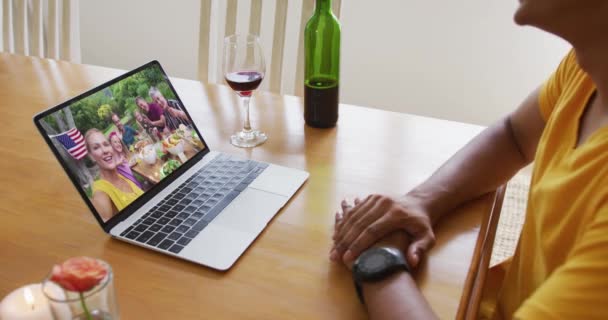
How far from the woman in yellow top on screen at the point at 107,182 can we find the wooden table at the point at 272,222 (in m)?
0.05

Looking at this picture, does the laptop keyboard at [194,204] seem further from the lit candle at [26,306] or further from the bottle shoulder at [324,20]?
the bottle shoulder at [324,20]

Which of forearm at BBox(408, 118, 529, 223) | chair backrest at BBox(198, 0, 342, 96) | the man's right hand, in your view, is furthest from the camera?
chair backrest at BBox(198, 0, 342, 96)

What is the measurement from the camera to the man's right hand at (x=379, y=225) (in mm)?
817

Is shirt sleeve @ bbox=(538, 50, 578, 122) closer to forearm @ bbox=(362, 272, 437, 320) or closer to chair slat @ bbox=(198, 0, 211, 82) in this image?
forearm @ bbox=(362, 272, 437, 320)

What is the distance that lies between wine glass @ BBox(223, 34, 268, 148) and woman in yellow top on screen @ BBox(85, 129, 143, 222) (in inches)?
11.6

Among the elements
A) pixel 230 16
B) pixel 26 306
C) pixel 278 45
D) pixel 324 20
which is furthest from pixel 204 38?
pixel 26 306

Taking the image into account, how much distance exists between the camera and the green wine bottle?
1178 millimetres

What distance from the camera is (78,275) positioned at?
22.4 inches

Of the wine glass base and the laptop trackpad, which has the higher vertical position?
the wine glass base

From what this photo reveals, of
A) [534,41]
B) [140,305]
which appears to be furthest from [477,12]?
[140,305]

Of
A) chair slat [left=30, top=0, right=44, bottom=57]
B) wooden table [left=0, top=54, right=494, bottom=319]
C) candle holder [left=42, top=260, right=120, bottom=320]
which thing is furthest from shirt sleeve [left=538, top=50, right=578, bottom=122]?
chair slat [left=30, top=0, right=44, bottom=57]

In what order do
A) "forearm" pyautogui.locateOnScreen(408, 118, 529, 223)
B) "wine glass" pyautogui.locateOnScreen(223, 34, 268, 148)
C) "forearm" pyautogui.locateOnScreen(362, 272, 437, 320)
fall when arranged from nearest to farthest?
"forearm" pyautogui.locateOnScreen(362, 272, 437, 320) < "forearm" pyautogui.locateOnScreen(408, 118, 529, 223) < "wine glass" pyautogui.locateOnScreen(223, 34, 268, 148)

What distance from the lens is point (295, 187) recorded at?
100cm

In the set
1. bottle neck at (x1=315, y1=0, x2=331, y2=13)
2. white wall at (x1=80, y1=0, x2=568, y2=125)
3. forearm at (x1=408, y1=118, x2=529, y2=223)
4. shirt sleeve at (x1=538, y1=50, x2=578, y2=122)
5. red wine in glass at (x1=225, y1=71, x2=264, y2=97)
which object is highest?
bottle neck at (x1=315, y1=0, x2=331, y2=13)
